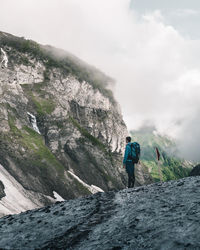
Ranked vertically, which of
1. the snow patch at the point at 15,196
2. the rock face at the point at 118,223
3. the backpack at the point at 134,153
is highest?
the snow patch at the point at 15,196

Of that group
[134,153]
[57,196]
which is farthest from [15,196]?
[134,153]

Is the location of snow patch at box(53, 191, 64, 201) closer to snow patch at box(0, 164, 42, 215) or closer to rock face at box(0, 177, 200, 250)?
A: snow patch at box(0, 164, 42, 215)

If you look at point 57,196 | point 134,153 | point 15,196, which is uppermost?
point 57,196

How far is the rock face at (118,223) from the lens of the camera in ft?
33.9

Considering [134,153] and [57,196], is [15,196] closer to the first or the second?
[57,196]

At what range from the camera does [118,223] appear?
41.5 ft

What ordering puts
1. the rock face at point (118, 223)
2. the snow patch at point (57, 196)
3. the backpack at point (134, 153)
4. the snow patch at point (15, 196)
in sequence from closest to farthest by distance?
the rock face at point (118, 223)
the backpack at point (134, 153)
the snow patch at point (15, 196)
the snow patch at point (57, 196)

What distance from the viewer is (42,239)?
12.8 m

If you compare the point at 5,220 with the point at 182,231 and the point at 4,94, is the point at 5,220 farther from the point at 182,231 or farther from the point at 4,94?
the point at 4,94

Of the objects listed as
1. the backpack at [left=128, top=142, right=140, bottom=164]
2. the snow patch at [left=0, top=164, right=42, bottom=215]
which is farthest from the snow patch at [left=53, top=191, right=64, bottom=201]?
the backpack at [left=128, top=142, right=140, bottom=164]

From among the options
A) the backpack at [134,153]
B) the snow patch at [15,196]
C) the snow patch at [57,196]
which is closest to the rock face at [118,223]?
the backpack at [134,153]

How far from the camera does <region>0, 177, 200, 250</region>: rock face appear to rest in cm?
1033

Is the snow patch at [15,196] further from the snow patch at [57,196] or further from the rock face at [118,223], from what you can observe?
the rock face at [118,223]

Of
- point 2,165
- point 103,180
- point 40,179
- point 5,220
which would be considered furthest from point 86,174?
point 5,220
